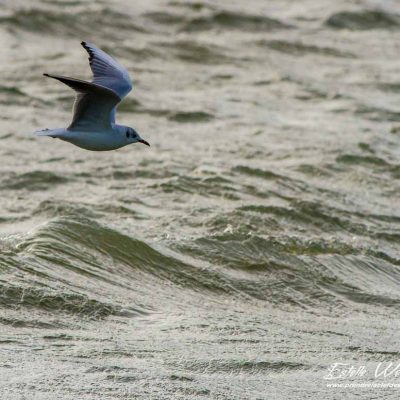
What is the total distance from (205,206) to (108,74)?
3147mm

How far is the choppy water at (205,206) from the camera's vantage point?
712 centimetres

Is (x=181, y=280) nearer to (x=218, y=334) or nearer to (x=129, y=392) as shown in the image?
(x=218, y=334)

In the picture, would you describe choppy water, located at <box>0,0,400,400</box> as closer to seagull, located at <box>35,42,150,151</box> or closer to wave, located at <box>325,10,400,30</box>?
wave, located at <box>325,10,400,30</box>

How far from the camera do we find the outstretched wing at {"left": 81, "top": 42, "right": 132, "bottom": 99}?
758 centimetres

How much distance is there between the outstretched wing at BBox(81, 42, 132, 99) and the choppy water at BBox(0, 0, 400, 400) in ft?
4.94

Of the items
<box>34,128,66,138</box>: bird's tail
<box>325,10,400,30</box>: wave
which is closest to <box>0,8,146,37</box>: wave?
<box>325,10,400,30</box>: wave

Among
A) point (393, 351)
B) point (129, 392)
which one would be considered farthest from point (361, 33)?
point (129, 392)

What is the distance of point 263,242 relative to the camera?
9.90m

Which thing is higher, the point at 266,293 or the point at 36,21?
the point at 36,21

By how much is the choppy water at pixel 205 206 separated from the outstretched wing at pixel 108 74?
1.51 m

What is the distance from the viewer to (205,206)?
1066 cm

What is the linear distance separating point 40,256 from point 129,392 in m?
2.64

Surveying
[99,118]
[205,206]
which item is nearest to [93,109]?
[99,118]

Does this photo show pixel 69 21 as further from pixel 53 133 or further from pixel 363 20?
pixel 53 133
